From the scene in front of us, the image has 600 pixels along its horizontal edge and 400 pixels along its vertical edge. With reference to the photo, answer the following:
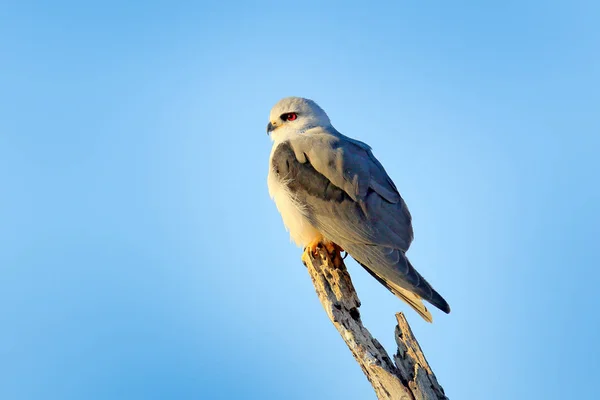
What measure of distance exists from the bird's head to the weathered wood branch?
219 centimetres

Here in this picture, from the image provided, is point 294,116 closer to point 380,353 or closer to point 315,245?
point 315,245

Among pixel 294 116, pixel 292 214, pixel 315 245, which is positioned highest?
pixel 294 116

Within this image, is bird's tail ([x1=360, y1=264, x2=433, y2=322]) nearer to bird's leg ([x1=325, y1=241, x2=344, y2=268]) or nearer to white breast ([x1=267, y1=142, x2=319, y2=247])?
bird's leg ([x1=325, y1=241, x2=344, y2=268])

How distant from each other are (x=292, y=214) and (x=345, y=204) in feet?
1.85

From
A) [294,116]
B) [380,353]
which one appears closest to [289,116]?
[294,116]

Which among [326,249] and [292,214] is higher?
[292,214]

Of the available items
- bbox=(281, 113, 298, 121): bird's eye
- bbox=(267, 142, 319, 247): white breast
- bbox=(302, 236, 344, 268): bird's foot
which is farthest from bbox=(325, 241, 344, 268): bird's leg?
bbox=(281, 113, 298, 121): bird's eye

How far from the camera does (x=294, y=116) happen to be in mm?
7754

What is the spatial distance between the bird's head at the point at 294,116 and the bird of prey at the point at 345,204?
548 millimetres

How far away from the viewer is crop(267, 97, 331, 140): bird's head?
7.70 meters

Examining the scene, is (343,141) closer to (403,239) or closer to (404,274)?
(403,239)

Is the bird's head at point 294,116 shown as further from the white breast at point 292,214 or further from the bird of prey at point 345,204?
the white breast at point 292,214

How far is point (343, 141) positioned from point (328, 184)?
601 millimetres

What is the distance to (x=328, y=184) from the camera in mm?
6664
